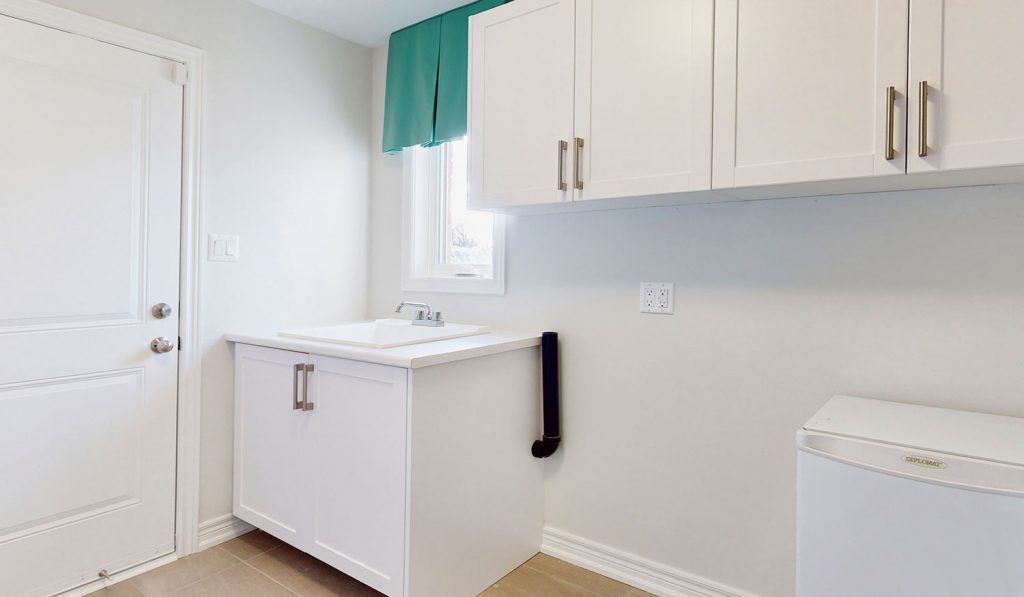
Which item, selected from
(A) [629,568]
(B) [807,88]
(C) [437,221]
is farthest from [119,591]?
(B) [807,88]

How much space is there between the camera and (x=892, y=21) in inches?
50.4

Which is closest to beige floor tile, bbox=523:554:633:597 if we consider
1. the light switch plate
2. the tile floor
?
the tile floor

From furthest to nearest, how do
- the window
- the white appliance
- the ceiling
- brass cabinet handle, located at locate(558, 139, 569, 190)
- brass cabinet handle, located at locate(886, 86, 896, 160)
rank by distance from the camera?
the window
the ceiling
brass cabinet handle, located at locate(558, 139, 569, 190)
brass cabinet handle, located at locate(886, 86, 896, 160)
the white appliance

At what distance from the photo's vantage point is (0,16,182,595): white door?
1802mm

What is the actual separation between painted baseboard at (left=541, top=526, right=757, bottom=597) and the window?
1.24m

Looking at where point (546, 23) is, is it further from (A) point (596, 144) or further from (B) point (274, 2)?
(B) point (274, 2)

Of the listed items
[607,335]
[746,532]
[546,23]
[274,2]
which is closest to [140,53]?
[274,2]

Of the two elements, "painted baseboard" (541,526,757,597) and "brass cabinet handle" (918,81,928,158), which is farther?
"painted baseboard" (541,526,757,597)

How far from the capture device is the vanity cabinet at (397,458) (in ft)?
5.76

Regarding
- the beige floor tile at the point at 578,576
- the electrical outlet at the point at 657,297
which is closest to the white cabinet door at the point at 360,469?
the beige floor tile at the point at 578,576

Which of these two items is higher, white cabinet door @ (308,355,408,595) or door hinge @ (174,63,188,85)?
door hinge @ (174,63,188,85)

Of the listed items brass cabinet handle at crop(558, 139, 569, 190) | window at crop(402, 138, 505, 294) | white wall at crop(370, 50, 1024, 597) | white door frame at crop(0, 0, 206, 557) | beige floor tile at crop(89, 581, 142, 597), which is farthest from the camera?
window at crop(402, 138, 505, 294)

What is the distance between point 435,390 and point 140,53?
1659 mm

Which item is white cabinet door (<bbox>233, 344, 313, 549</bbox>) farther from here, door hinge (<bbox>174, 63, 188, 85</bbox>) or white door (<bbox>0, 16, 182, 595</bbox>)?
door hinge (<bbox>174, 63, 188, 85</bbox>)
